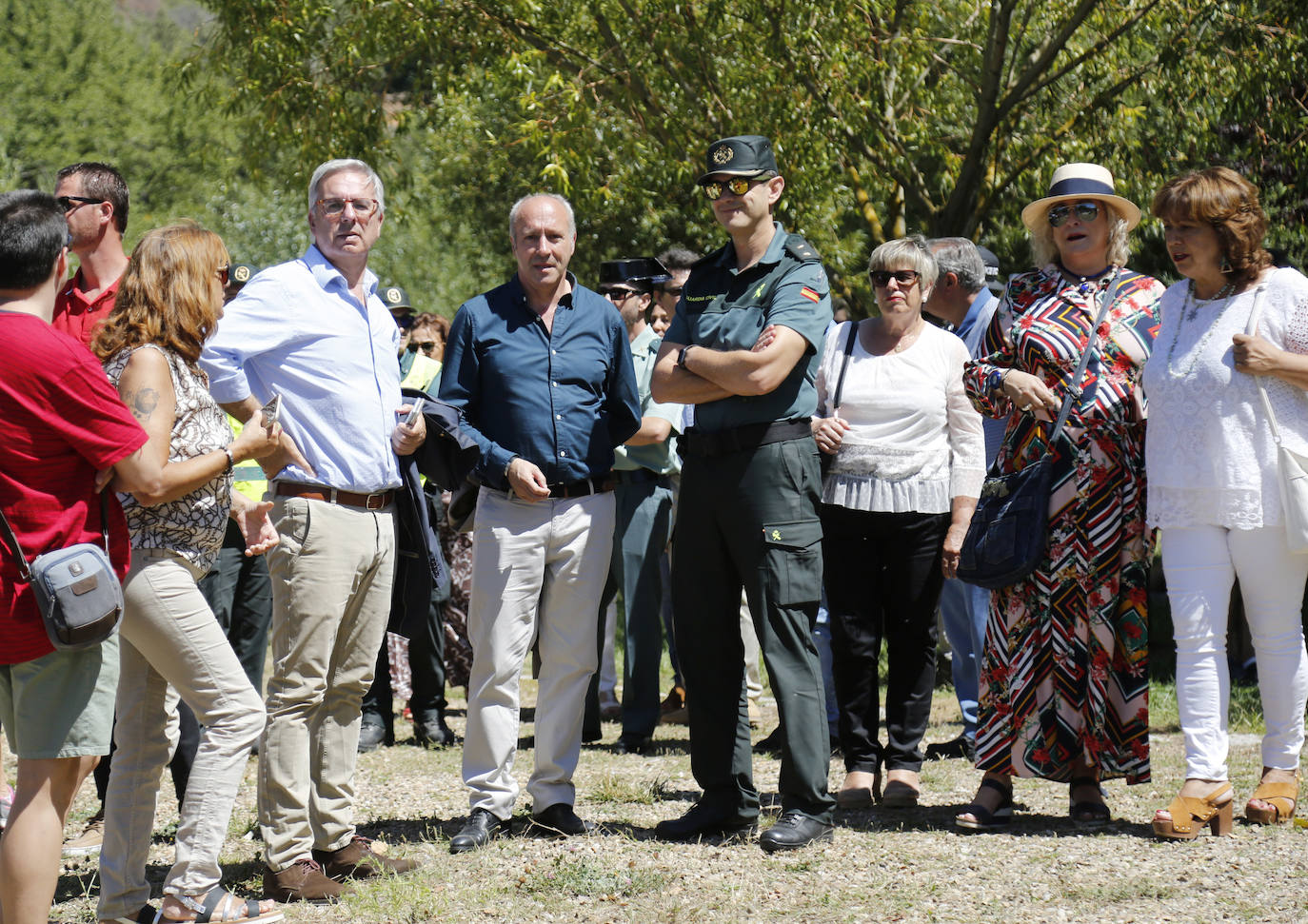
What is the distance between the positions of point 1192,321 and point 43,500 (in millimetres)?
3973

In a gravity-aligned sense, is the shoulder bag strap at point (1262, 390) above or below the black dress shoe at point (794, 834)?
above

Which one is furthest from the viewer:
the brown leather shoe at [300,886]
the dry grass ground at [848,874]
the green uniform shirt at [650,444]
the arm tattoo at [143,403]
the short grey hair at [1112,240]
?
the green uniform shirt at [650,444]

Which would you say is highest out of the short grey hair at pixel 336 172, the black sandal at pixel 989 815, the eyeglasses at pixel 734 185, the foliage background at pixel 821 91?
the foliage background at pixel 821 91

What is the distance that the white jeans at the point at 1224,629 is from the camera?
495 centimetres

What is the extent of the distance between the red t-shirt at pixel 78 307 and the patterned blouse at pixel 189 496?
65 centimetres

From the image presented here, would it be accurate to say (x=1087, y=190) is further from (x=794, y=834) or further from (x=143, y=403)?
(x=143, y=403)

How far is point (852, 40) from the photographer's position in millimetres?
10312

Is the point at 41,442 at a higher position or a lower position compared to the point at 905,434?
lower

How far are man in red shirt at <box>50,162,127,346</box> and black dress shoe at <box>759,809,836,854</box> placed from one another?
118 inches

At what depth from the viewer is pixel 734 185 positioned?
5051 millimetres

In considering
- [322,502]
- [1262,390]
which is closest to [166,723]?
[322,502]

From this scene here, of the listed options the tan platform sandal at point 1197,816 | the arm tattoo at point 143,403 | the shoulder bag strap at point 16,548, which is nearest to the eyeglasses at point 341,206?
the arm tattoo at point 143,403

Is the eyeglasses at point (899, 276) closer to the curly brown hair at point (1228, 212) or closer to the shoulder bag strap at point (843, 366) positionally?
the shoulder bag strap at point (843, 366)

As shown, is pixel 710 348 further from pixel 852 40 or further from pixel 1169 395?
pixel 852 40
